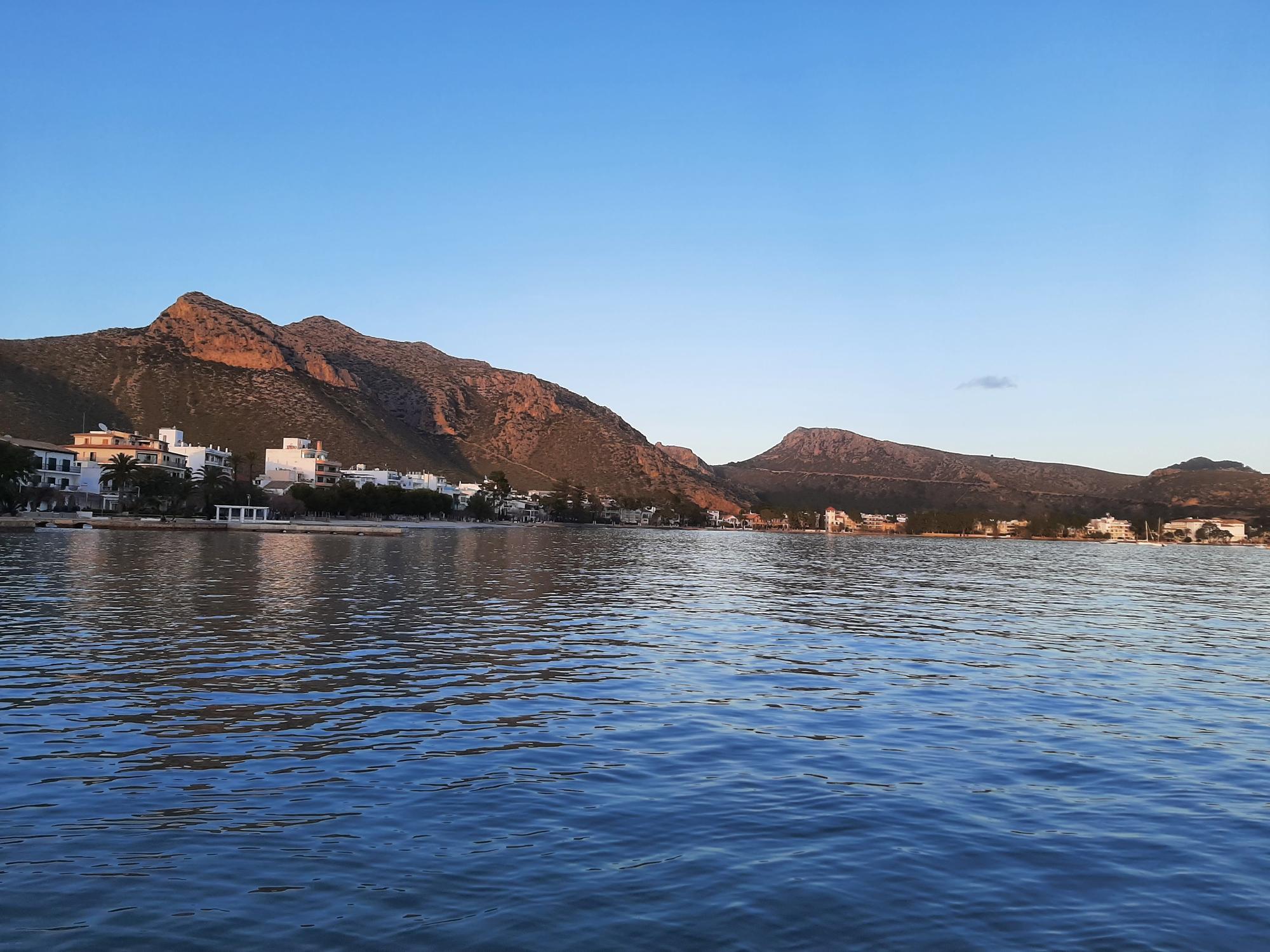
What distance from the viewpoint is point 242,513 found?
14375 cm

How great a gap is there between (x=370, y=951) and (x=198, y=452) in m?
184

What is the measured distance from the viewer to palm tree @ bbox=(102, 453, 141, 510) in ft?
452

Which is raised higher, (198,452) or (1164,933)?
(198,452)

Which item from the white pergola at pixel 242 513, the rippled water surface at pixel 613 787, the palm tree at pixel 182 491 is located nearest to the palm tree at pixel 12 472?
the palm tree at pixel 182 491

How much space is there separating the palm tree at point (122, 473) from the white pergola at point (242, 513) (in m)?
12.0

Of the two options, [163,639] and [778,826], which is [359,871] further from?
[163,639]

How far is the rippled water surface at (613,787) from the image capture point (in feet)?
32.0

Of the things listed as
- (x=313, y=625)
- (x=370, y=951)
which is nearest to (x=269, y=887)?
(x=370, y=951)

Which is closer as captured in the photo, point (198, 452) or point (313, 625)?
point (313, 625)

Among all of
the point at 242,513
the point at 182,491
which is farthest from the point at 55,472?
the point at 242,513

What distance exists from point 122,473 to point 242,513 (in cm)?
1668

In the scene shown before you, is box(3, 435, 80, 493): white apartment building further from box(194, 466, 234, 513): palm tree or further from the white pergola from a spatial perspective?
the white pergola

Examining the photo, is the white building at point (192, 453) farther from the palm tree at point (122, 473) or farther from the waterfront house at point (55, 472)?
the palm tree at point (122, 473)

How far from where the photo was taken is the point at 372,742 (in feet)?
56.1
